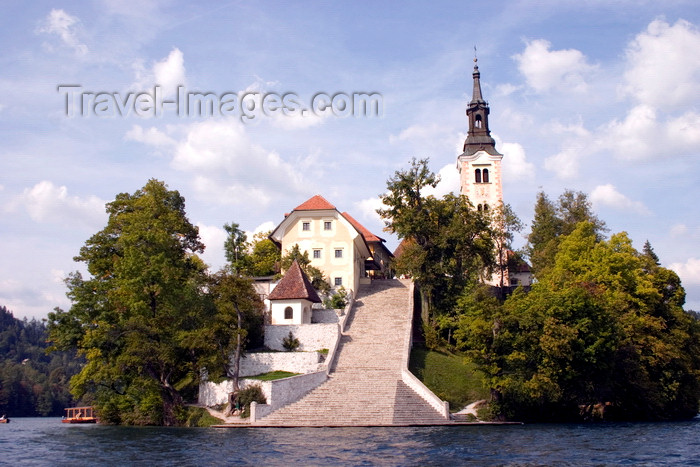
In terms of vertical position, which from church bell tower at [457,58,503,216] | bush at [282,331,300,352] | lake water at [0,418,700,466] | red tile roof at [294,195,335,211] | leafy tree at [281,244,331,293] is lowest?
lake water at [0,418,700,466]

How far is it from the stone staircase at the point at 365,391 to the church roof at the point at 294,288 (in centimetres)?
360

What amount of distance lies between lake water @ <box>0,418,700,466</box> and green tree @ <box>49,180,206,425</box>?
549 centimetres

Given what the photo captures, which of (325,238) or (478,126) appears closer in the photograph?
(325,238)

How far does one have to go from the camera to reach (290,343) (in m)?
41.9

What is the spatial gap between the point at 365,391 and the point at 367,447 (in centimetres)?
1173

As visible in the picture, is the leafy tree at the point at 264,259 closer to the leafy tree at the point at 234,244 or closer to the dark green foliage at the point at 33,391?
the leafy tree at the point at 234,244

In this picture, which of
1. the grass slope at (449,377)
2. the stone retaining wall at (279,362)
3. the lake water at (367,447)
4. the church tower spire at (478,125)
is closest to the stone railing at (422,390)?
the grass slope at (449,377)

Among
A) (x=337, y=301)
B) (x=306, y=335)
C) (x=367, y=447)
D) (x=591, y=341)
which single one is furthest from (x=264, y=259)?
(x=367, y=447)

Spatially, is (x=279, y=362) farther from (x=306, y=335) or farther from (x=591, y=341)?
(x=591, y=341)

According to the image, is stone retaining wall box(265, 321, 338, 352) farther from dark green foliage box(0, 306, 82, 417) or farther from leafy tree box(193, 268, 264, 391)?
dark green foliage box(0, 306, 82, 417)

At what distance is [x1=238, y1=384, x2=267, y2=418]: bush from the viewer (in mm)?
33812

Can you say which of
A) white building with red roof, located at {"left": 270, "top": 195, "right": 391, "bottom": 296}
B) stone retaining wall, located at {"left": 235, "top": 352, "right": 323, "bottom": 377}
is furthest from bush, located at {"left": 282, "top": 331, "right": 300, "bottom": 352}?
white building with red roof, located at {"left": 270, "top": 195, "right": 391, "bottom": 296}

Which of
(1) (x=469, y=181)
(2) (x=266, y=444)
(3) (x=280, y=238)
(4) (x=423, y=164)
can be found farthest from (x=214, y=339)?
(1) (x=469, y=181)

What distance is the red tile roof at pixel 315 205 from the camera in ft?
173
